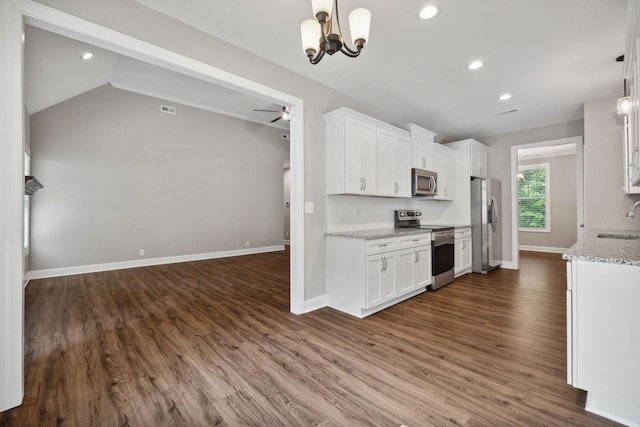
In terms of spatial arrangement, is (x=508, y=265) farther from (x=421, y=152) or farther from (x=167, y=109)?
(x=167, y=109)

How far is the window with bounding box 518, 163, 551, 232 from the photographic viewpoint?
7.80 metres

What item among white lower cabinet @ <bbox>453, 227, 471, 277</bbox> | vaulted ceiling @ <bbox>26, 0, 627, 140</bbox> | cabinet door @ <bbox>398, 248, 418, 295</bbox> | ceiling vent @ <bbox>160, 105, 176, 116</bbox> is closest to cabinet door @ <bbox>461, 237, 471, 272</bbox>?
white lower cabinet @ <bbox>453, 227, 471, 277</bbox>

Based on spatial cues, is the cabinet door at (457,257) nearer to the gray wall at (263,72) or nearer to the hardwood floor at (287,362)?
the hardwood floor at (287,362)

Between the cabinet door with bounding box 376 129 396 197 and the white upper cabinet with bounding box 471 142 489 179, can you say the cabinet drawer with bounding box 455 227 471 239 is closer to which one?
the white upper cabinet with bounding box 471 142 489 179

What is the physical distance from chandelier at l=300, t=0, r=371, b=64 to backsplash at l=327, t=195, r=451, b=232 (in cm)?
194

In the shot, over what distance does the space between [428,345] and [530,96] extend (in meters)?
3.81

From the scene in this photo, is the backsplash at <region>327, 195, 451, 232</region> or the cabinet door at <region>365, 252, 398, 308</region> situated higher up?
the backsplash at <region>327, 195, 451, 232</region>

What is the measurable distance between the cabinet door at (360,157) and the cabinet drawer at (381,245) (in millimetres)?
681

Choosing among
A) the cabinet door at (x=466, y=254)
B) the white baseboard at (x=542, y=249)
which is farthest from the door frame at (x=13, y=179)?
the white baseboard at (x=542, y=249)

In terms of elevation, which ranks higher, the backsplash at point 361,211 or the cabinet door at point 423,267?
the backsplash at point 361,211

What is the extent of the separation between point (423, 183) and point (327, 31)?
3301mm

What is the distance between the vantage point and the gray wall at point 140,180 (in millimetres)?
4836

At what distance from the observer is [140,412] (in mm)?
1634

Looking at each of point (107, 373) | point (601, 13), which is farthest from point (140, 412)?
point (601, 13)
